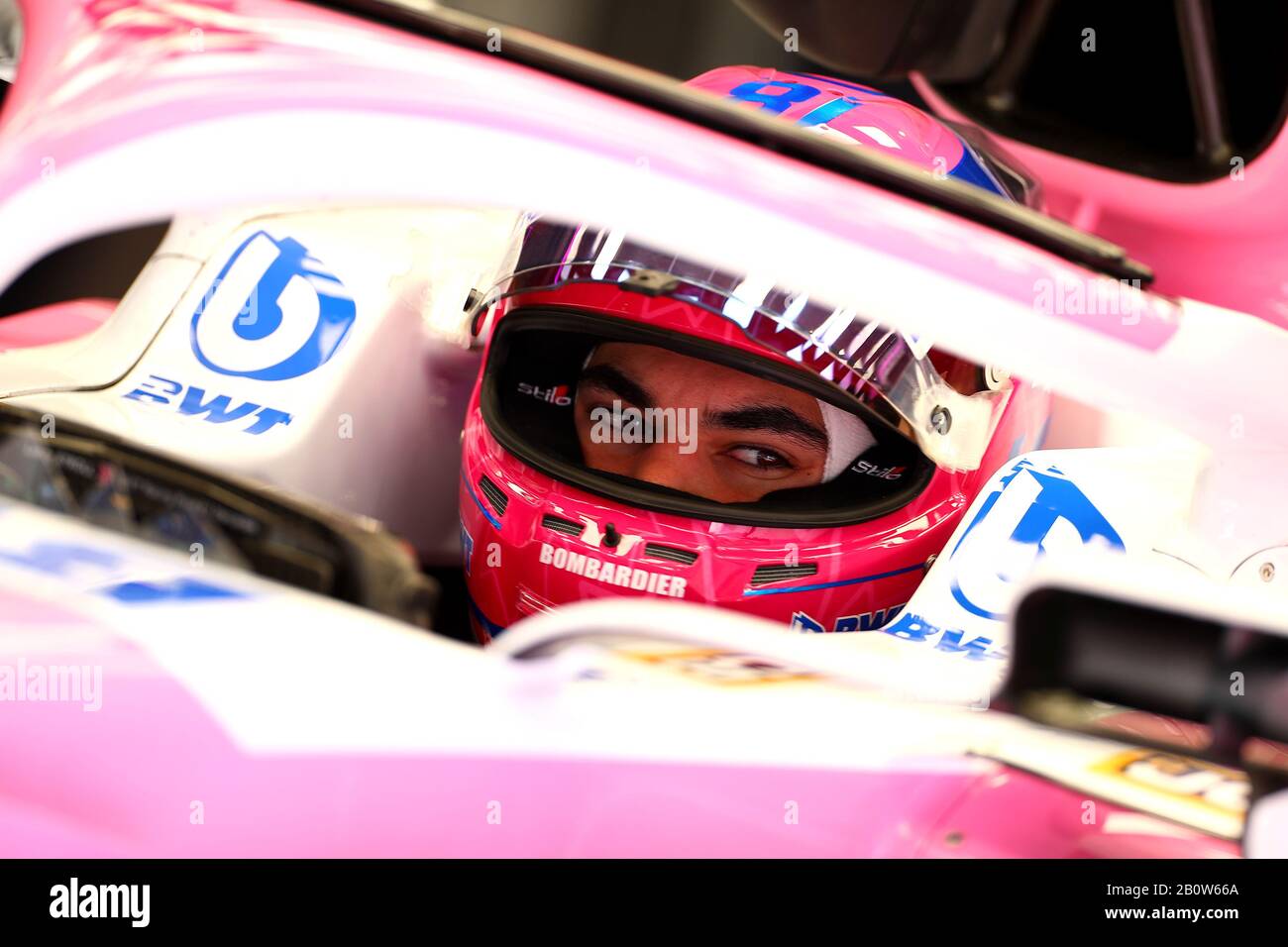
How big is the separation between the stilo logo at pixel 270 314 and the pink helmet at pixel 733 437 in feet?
0.62

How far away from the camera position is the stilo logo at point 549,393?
4.77 ft

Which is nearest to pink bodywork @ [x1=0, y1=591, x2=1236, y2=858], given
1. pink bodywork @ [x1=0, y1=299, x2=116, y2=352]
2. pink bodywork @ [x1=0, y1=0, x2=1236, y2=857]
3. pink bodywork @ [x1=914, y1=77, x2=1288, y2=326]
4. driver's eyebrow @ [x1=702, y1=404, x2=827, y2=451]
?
pink bodywork @ [x1=0, y1=0, x2=1236, y2=857]

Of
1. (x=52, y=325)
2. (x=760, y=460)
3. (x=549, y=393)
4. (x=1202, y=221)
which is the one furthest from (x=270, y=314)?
(x=1202, y=221)

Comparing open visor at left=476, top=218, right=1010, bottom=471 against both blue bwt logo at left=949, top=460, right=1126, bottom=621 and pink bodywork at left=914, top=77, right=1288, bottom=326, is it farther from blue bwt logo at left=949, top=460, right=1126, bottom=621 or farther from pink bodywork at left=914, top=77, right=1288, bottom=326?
pink bodywork at left=914, top=77, right=1288, bottom=326

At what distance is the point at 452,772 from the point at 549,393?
2.82 ft

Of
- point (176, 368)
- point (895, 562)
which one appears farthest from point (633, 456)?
point (176, 368)

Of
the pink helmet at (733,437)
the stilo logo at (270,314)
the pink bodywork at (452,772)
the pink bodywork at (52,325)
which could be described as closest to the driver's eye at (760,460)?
the pink helmet at (733,437)

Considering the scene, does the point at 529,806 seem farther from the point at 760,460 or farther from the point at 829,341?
the point at 760,460

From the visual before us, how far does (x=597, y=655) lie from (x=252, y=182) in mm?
311

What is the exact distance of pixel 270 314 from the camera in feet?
4.55

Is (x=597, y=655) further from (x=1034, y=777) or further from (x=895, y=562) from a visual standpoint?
(x=895, y=562)

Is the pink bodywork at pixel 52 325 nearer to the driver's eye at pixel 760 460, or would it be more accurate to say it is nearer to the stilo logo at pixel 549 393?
the stilo logo at pixel 549 393
